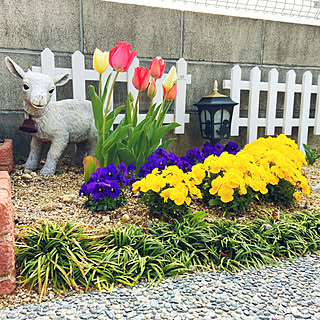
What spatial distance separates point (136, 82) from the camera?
2.18m

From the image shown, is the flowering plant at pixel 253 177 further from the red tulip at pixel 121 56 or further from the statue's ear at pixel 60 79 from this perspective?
the statue's ear at pixel 60 79

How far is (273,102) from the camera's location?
3.53m

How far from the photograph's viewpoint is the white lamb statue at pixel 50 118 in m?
2.26

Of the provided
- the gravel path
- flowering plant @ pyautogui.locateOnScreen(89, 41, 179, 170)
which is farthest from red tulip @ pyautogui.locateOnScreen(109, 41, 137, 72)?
the gravel path

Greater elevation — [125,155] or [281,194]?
[125,155]

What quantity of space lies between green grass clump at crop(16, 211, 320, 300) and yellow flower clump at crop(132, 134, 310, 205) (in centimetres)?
18

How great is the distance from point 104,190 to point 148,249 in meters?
0.50

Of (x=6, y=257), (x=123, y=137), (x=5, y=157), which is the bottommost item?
(x=6, y=257)

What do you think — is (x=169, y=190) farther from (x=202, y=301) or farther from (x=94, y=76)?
(x=94, y=76)

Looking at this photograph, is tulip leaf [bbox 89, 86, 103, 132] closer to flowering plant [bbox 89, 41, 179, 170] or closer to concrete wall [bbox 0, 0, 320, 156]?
flowering plant [bbox 89, 41, 179, 170]

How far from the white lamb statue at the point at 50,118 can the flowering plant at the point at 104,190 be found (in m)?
0.69

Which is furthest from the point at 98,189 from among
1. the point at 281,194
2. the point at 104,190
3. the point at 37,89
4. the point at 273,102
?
the point at 273,102

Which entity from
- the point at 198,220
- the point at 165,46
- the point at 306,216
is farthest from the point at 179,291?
the point at 165,46

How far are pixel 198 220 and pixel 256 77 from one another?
216 centimetres
